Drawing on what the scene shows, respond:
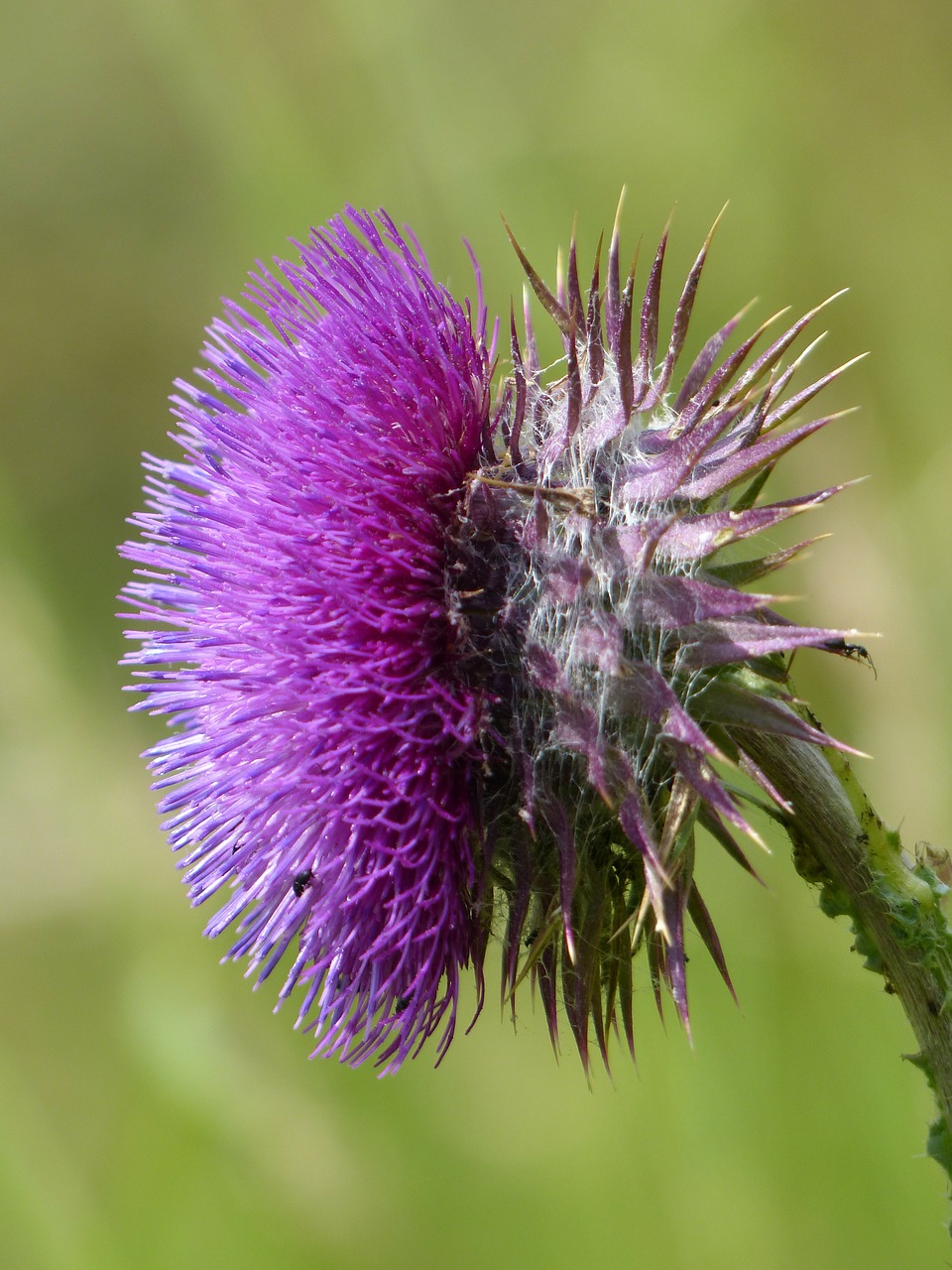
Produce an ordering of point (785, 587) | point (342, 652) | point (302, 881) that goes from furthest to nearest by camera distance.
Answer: point (785, 587) → point (302, 881) → point (342, 652)

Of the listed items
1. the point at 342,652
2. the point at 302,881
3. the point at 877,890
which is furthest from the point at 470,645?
the point at 877,890

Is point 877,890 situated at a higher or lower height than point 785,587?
lower

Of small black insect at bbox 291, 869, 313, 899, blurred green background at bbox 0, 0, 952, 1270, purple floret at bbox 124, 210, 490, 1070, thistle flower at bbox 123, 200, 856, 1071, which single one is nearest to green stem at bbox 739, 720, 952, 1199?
thistle flower at bbox 123, 200, 856, 1071

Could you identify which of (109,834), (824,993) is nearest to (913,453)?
(824,993)

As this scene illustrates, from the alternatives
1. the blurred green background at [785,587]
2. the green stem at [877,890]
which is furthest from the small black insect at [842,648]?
the blurred green background at [785,587]

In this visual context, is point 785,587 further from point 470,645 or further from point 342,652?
point 342,652

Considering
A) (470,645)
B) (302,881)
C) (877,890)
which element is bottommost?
(877,890)

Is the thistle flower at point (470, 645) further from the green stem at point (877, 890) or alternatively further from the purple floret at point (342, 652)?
the green stem at point (877, 890)
